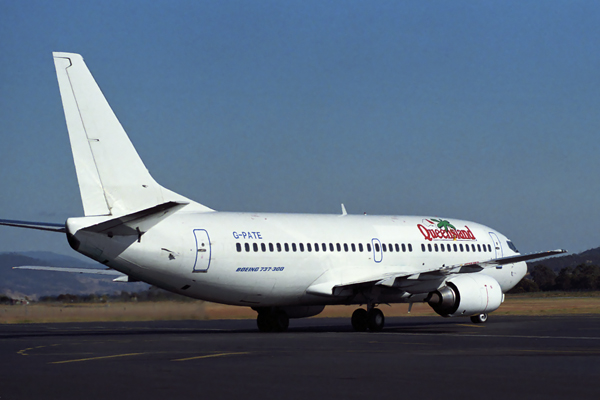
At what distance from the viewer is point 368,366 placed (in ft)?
53.9

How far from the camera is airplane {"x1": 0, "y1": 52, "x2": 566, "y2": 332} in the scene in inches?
1017

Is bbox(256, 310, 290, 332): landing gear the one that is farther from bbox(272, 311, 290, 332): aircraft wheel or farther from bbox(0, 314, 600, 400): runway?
bbox(0, 314, 600, 400): runway

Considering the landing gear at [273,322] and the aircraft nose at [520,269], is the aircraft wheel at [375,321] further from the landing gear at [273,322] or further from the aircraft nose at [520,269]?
the aircraft nose at [520,269]

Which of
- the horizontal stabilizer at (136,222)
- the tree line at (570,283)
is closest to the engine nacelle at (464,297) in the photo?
the horizontal stabilizer at (136,222)

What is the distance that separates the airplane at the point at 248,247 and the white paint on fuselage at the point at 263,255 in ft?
0.14

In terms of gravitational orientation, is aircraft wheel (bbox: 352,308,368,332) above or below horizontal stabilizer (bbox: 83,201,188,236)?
below

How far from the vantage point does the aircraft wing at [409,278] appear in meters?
29.8

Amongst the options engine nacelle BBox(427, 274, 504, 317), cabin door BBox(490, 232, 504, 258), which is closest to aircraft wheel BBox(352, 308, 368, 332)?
engine nacelle BBox(427, 274, 504, 317)

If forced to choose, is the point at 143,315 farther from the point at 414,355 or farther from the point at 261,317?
the point at 414,355

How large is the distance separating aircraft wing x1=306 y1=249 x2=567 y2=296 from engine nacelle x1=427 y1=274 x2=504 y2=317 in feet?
2.10

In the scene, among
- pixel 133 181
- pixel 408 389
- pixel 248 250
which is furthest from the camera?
pixel 248 250

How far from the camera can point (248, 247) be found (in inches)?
1137

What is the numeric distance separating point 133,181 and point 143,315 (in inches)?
627

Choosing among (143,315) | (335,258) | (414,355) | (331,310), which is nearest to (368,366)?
(414,355)
